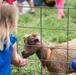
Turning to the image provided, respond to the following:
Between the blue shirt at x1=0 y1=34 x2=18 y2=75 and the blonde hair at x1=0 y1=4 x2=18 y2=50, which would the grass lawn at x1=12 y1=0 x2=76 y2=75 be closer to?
the blue shirt at x1=0 y1=34 x2=18 y2=75

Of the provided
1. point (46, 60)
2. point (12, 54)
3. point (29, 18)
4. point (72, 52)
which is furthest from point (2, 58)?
point (29, 18)

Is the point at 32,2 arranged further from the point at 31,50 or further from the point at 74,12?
the point at 31,50

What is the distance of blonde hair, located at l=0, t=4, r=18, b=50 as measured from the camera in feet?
11.1

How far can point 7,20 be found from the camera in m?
3.42

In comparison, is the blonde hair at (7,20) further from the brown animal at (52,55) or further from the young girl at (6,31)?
the brown animal at (52,55)

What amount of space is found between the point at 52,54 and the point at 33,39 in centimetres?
35

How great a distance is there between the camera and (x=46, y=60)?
186 inches

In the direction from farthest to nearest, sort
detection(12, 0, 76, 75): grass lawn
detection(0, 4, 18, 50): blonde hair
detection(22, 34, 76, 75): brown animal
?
detection(12, 0, 76, 75): grass lawn
detection(22, 34, 76, 75): brown animal
detection(0, 4, 18, 50): blonde hair

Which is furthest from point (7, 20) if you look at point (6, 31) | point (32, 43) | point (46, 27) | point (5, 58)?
→ point (46, 27)

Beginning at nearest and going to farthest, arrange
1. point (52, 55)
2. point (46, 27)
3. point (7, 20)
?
1. point (7, 20)
2. point (52, 55)
3. point (46, 27)

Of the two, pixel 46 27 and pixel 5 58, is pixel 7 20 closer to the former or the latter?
pixel 5 58

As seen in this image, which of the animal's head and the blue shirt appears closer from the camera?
the blue shirt

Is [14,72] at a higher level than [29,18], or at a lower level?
lower

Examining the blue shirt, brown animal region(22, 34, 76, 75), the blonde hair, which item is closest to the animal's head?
brown animal region(22, 34, 76, 75)
